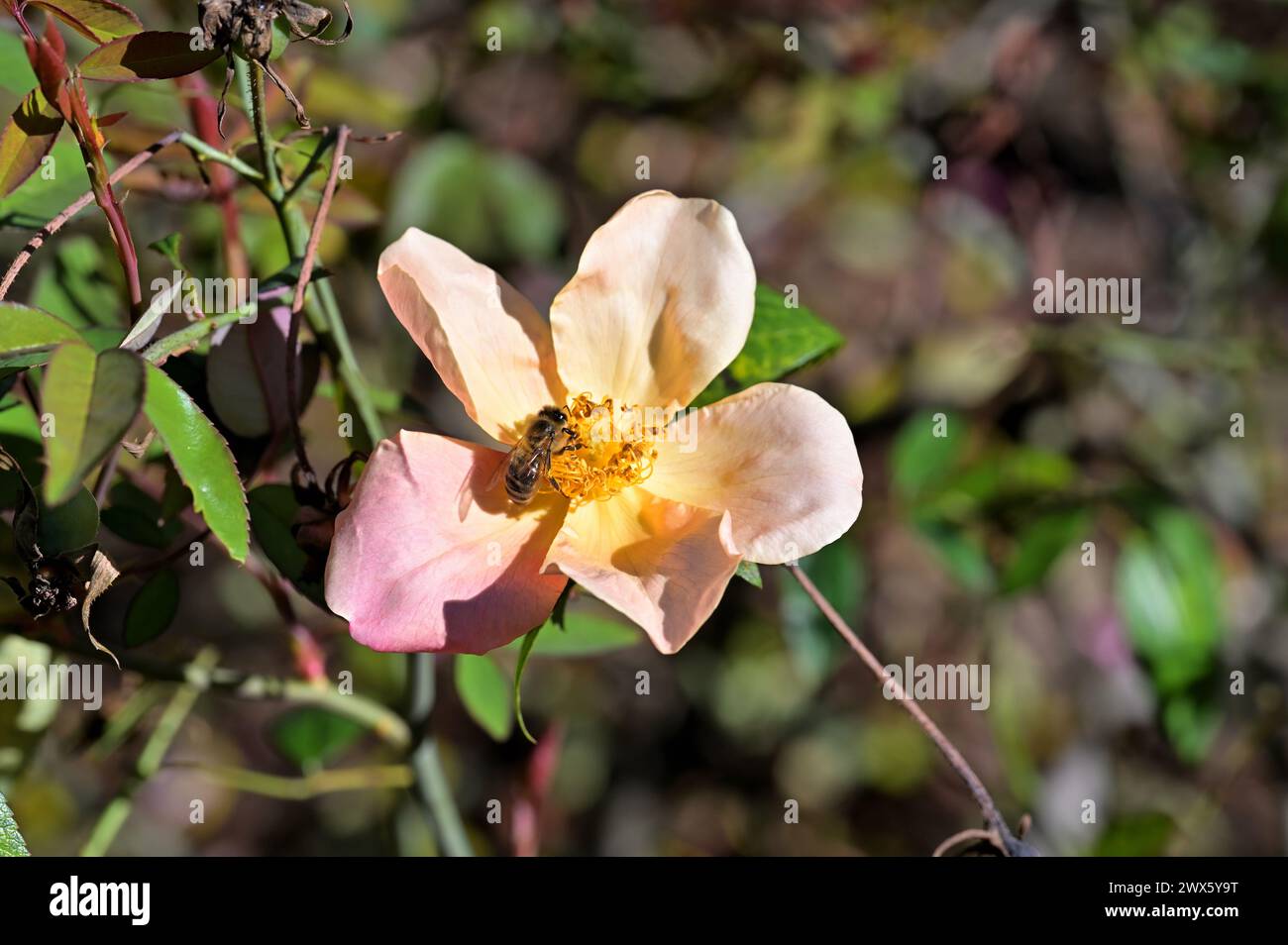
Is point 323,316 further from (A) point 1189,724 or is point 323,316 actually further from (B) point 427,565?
(A) point 1189,724

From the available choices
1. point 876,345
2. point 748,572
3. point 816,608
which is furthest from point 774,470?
point 876,345

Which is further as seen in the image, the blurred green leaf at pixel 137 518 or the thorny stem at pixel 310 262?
the blurred green leaf at pixel 137 518

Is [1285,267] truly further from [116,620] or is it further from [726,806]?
[116,620]

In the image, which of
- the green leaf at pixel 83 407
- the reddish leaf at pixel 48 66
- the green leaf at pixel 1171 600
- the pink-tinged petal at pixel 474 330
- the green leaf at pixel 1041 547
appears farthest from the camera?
the green leaf at pixel 1171 600

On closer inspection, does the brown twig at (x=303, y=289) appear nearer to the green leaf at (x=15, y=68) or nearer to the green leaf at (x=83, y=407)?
the green leaf at (x=83, y=407)

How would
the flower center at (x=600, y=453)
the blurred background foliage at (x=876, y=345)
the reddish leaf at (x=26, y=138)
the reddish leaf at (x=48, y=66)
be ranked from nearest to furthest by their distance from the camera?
the reddish leaf at (x=48, y=66)
the reddish leaf at (x=26, y=138)
the flower center at (x=600, y=453)
the blurred background foliage at (x=876, y=345)

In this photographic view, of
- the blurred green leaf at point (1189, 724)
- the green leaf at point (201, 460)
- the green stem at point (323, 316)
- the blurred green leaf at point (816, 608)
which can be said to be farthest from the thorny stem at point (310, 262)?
the blurred green leaf at point (1189, 724)

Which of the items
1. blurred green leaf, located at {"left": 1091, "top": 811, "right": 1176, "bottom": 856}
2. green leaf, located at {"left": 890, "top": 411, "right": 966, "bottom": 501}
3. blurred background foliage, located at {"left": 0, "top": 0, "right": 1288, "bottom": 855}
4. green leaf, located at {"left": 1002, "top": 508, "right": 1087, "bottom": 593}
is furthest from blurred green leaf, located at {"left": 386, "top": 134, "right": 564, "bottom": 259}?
blurred green leaf, located at {"left": 1091, "top": 811, "right": 1176, "bottom": 856}

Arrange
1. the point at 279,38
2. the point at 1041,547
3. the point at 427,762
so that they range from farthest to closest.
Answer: the point at 1041,547
the point at 427,762
the point at 279,38
